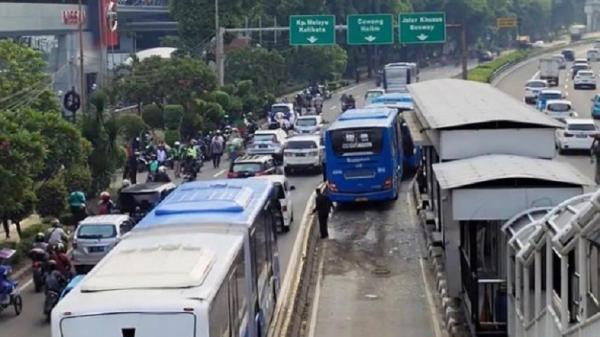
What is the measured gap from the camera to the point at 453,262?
61.0 feet

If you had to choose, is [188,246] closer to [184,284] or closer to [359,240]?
[184,284]

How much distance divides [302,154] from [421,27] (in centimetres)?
1647

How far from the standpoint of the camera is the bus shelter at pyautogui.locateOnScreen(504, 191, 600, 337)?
413 inches

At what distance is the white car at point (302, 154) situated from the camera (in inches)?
1534

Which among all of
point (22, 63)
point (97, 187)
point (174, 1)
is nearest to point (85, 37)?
point (174, 1)

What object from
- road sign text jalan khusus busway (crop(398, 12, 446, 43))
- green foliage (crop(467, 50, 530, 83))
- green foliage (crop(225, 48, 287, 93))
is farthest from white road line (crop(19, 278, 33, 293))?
green foliage (crop(467, 50, 530, 83))

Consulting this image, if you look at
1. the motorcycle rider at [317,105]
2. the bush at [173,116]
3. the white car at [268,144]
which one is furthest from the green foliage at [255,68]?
the white car at [268,144]

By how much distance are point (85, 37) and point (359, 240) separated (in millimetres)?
40917

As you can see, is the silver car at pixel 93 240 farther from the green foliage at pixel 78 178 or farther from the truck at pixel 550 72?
the truck at pixel 550 72

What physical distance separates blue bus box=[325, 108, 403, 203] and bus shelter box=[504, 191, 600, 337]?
14.6 m

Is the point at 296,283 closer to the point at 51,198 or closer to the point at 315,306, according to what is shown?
the point at 315,306

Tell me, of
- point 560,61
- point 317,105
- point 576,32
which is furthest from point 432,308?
point 576,32

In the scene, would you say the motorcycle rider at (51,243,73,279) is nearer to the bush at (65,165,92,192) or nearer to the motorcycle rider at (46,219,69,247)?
the motorcycle rider at (46,219,69,247)

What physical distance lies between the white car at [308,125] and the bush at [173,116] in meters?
4.81
